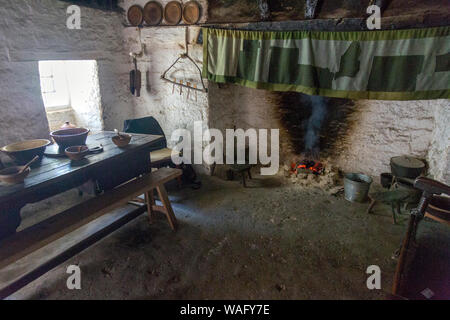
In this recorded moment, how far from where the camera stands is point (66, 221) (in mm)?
2613

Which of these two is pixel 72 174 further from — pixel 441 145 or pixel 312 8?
pixel 441 145

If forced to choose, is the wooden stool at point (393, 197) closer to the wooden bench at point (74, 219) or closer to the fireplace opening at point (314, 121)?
the fireplace opening at point (314, 121)

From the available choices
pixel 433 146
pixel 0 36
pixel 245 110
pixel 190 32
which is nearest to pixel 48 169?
pixel 0 36

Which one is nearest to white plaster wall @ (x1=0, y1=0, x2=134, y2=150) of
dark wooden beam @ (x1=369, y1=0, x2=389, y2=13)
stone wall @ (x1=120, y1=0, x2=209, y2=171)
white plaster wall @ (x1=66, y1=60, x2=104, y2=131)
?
white plaster wall @ (x1=66, y1=60, x2=104, y2=131)

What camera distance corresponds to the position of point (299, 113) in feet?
16.1

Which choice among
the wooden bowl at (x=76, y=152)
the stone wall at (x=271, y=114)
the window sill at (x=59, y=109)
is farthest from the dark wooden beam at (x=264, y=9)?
the window sill at (x=59, y=109)

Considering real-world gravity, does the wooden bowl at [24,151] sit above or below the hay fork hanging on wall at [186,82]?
below

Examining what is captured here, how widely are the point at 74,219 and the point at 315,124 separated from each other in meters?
3.98

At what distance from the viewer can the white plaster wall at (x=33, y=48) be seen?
3.64 metres

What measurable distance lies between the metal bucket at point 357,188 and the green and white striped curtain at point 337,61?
1282 millimetres

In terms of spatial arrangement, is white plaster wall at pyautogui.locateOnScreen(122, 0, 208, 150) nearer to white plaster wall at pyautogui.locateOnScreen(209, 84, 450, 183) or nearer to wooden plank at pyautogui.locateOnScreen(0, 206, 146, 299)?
white plaster wall at pyautogui.locateOnScreen(209, 84, 450, 183)

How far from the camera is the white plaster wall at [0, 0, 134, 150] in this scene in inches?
143

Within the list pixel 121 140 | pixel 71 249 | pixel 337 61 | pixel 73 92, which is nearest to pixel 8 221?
pixel 71 249

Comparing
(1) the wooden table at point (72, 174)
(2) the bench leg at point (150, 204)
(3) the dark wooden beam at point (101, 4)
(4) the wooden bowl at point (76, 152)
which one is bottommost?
(2) the bench leg at point (150, 204)
